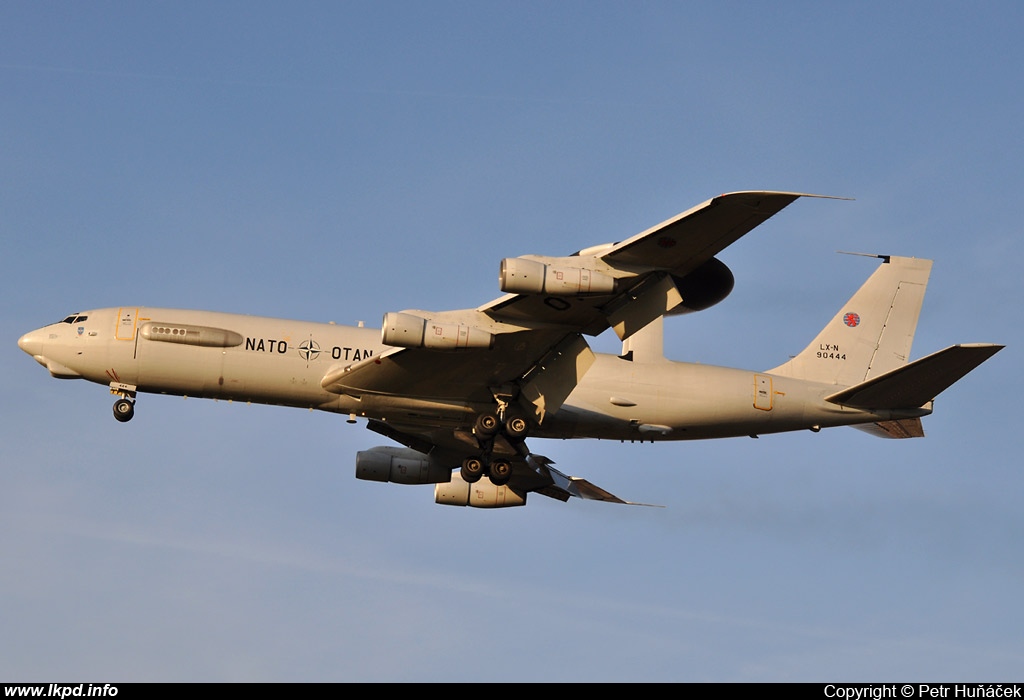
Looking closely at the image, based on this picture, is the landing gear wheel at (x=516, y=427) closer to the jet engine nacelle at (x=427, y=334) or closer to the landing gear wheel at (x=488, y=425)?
the landing gear wheel at (x=488, y=425)

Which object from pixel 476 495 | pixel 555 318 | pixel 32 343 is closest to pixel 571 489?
pixel 476 495

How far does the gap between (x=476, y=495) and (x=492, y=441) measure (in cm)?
914

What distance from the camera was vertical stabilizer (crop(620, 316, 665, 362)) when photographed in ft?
146

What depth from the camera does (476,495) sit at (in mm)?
51562

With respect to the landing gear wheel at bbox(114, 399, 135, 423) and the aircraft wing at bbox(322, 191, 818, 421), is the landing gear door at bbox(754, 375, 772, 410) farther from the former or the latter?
the landing gear wheel at bbox(114, 399, 135, 423)

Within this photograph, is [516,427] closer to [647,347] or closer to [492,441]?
[492,441]

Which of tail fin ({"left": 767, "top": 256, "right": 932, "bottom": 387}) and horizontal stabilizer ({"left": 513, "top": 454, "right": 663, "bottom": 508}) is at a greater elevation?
tail fin ({"left": 767, "top": 256, "right": 932, "bottom": 387})

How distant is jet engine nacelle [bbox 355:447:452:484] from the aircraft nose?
42.3ft

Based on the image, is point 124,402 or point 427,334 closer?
point 427,334

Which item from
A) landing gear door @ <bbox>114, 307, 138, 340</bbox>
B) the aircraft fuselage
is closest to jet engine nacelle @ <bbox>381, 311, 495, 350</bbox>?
the aircraft fuselage

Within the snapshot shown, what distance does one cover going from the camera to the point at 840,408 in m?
44.7

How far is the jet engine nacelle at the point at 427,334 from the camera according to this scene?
3809cm

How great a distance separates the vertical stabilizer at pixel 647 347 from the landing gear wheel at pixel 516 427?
4.64 metres

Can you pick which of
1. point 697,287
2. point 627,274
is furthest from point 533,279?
point 697,287
